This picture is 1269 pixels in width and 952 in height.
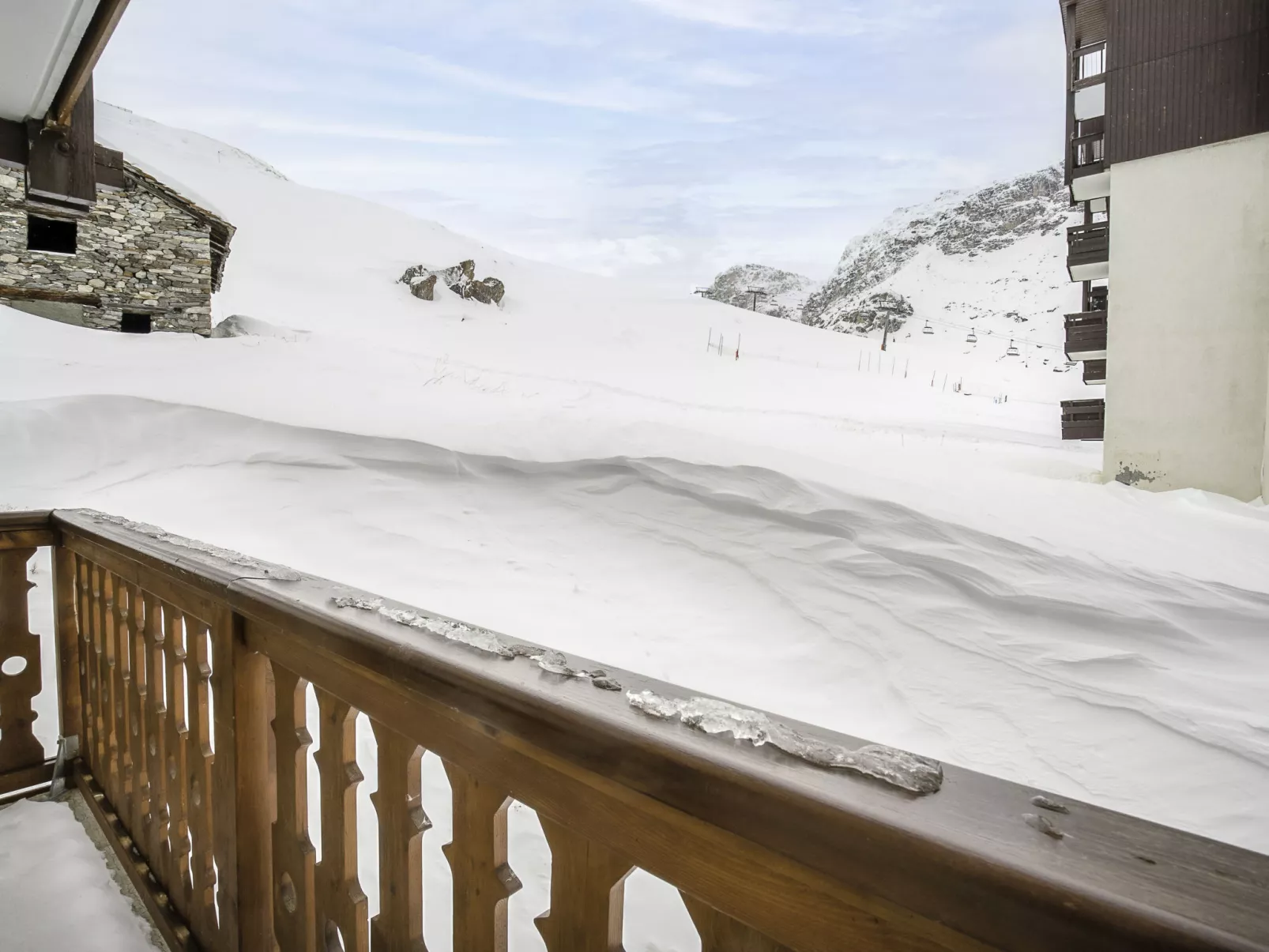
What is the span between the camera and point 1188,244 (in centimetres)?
872

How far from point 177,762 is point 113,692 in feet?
2.20

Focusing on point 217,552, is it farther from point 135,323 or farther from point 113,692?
point 135,323

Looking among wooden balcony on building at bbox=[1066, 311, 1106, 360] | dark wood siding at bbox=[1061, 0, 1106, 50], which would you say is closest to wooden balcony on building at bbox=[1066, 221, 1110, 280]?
wooden balcony on building at bbox=[1066, 311, 1106, 360]

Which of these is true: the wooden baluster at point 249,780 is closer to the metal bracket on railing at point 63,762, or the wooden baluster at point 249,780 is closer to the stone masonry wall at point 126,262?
the metal bracket on railing at point 63,762

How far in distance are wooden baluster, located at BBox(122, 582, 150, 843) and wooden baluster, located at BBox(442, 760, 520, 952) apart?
5.44ft

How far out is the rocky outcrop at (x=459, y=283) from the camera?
2564cm

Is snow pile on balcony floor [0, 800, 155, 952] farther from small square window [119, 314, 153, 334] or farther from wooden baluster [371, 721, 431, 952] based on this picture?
small square window [119, 314, 153, 334]

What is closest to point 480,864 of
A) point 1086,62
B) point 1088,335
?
point 1088,335

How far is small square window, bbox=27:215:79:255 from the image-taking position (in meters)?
5.34

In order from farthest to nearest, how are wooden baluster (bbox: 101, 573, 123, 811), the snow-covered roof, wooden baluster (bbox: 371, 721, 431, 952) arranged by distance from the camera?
the snow-covered roof < wooden baluster (bbox: 101, 573, 123, 811) < wooden baluster (bbox: 371, 721, 431, 952)

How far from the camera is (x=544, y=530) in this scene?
6004mm

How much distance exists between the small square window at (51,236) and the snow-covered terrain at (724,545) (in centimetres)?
210

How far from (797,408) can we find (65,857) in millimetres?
15149

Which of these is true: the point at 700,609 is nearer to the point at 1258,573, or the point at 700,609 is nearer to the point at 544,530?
the point at 544,530
